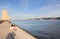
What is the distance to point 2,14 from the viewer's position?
43344mm

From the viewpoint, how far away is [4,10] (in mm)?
44875

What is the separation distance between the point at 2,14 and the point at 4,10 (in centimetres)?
212

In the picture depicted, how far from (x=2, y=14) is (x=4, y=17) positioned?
1.30m

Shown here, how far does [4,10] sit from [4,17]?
311 centimetres

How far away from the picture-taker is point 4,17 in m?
42.9
